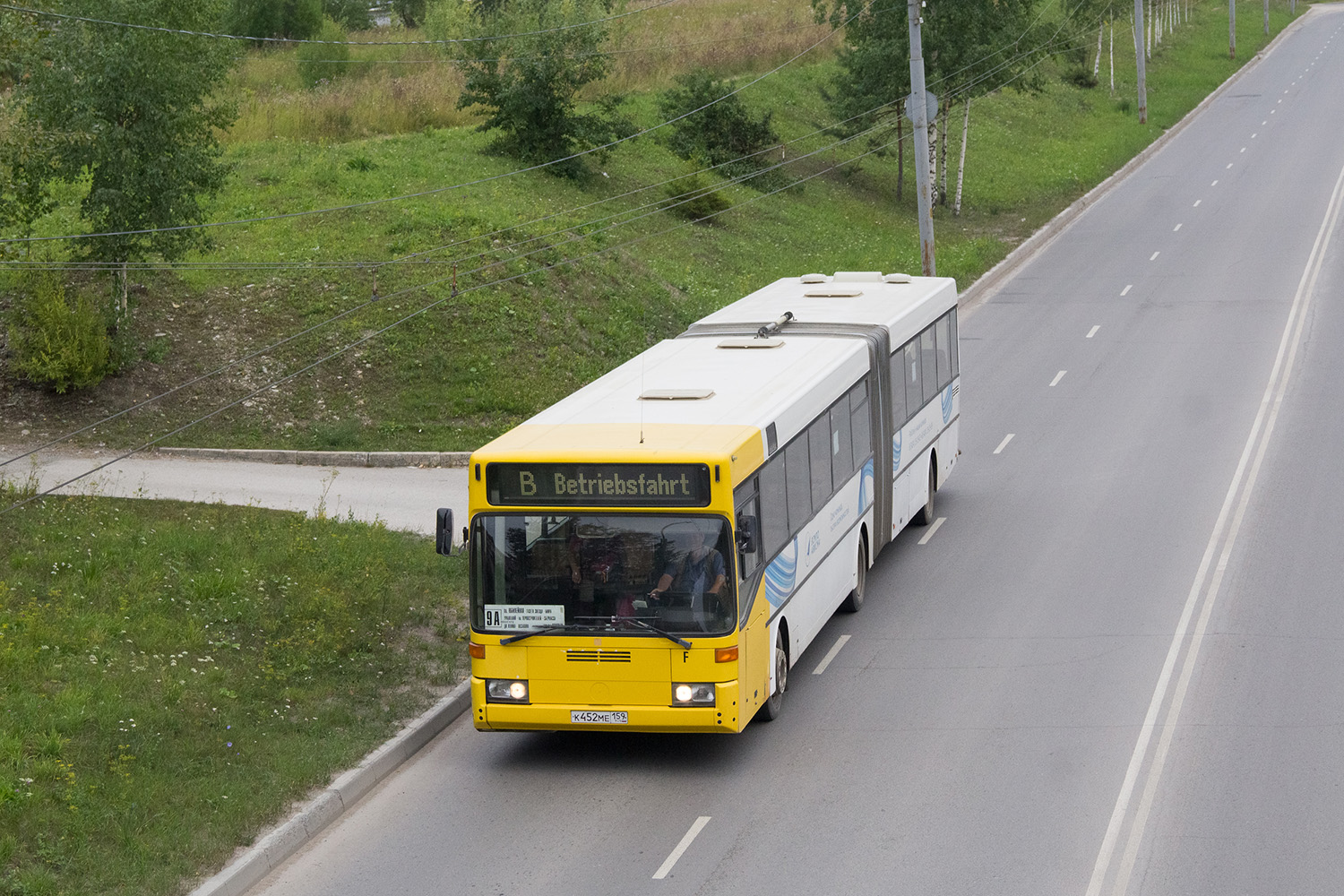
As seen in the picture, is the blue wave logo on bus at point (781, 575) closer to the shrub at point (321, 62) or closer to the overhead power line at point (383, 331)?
the overhead power line at point (383, 331)

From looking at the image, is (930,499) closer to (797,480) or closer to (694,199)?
(797,480)

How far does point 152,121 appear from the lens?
2270 cm

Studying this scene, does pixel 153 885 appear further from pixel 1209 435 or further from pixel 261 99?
pixel 261 99

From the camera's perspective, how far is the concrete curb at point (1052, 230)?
114 feet

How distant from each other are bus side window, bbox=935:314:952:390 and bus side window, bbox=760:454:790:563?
709 centimetres

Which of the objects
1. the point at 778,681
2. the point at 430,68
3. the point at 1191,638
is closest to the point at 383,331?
the point at 778,681

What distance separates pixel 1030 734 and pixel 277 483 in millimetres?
12440

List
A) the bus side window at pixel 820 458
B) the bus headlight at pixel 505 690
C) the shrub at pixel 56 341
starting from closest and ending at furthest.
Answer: the bus headlight at pixel 505 690 → the bus side window at pixel 820 458 → the shrub at pixel 56 341

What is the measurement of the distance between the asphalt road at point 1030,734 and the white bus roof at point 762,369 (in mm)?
2640

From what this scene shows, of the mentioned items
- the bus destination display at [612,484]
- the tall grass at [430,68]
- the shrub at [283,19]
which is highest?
the shrub at [283,19]

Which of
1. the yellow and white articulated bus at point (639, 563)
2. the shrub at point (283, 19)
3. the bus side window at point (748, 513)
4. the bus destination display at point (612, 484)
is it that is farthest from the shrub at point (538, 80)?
the bus destination display at point (612, 484)

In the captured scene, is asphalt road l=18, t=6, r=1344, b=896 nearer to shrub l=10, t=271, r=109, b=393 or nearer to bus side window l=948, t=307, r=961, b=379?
bus side window l=948, t=307, r=961, b=379

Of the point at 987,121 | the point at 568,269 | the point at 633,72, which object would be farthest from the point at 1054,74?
the point at 568,269

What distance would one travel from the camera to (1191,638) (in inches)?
559
